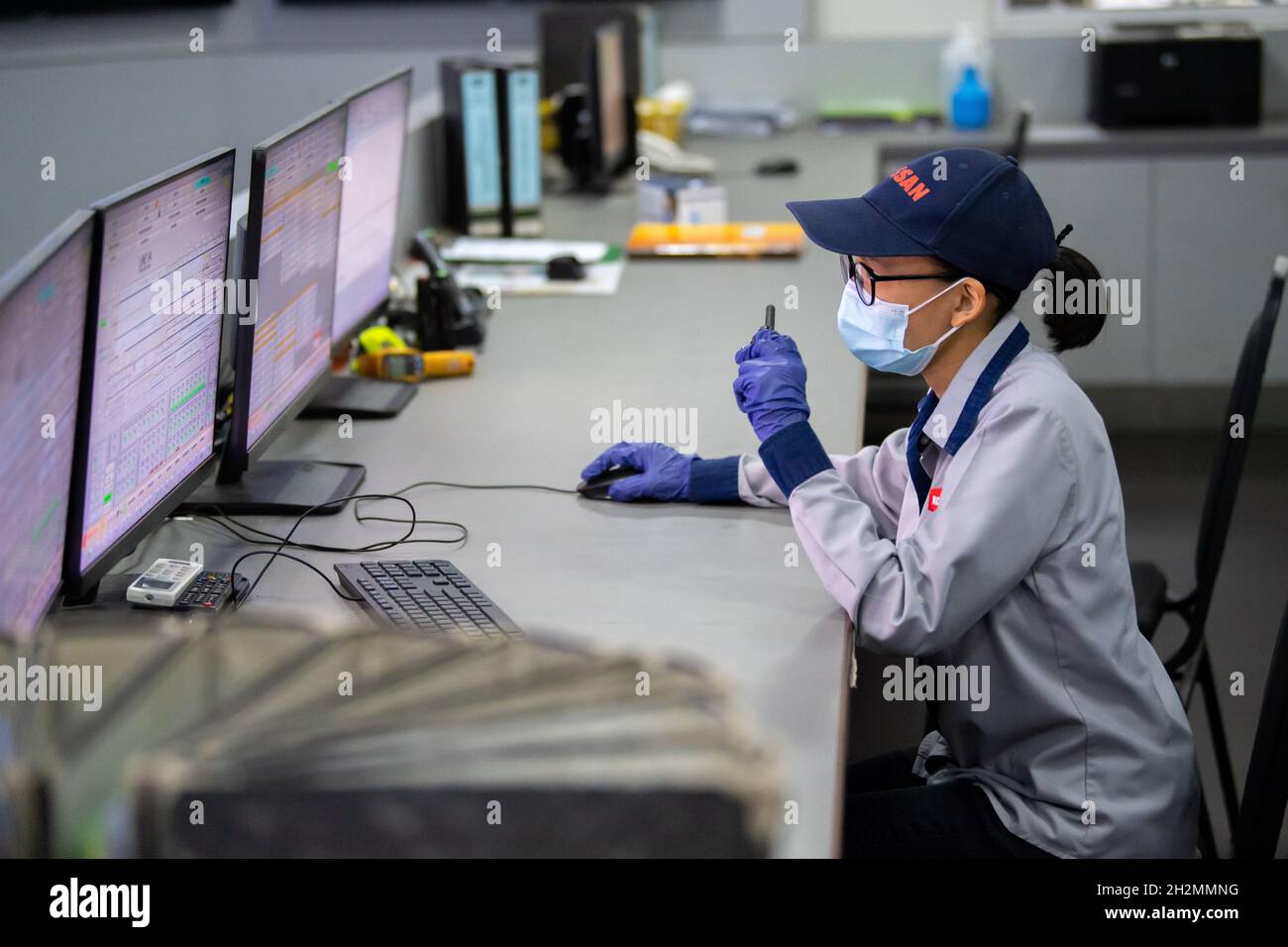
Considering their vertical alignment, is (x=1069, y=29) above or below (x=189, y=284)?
above

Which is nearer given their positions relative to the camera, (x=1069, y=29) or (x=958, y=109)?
(x=958, y=109)

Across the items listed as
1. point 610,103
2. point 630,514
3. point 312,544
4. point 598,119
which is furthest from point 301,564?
point 610,103

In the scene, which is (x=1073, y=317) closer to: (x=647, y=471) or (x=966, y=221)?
(x=966, y=221)

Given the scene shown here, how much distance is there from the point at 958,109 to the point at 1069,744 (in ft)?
10.8

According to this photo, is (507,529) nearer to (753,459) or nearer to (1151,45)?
(753,459)

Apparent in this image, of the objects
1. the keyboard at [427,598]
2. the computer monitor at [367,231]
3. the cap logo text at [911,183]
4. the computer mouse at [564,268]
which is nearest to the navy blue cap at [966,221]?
the cap logo text at [911,183]

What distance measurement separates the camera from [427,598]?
144 cm

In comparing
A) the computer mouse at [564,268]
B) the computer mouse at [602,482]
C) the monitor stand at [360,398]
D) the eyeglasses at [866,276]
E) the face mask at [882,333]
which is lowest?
the computer mouse at [602,482]

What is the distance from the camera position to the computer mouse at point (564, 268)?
9.23 ft

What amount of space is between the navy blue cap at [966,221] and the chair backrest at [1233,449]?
0.65 metres

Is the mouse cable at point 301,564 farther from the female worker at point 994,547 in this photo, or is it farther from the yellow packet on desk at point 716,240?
the yellow packet on desk at point 716,240
